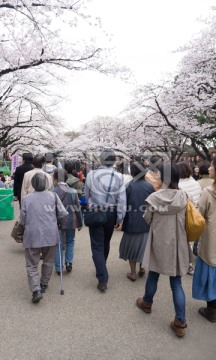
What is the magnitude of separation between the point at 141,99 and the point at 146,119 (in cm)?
187

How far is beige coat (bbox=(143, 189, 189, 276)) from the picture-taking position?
252 cm

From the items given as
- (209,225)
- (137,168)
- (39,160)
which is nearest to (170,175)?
(209,225)

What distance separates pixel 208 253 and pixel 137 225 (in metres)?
1.17

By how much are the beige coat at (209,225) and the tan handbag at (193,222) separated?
164 mm

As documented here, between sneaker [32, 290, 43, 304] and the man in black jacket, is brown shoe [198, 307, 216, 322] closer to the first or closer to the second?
sneaker [32, 290, 43, 304]

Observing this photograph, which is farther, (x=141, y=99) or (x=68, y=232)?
(x=141, y=99)

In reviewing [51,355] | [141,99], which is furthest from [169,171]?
[141,99]

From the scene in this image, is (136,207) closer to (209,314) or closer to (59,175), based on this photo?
(59,175)

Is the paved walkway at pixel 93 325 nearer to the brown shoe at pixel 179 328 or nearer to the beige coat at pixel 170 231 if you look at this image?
the brown shoe at pixel 179 328

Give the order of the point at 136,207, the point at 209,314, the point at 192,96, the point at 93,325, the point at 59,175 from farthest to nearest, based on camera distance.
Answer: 1. the point at 192,96
2. the point at 59,175
3. the point at 136,207
4. the point at 209,314
5. the point at 93,325

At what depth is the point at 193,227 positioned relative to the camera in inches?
98.9

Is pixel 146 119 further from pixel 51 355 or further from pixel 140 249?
pixel 51 355

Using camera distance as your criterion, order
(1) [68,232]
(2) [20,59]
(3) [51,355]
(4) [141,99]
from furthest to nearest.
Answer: (4) [141,99]
(2) [20,59]
(1) [68,232]
(3) [51,355]

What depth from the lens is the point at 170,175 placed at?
8.32 feet
